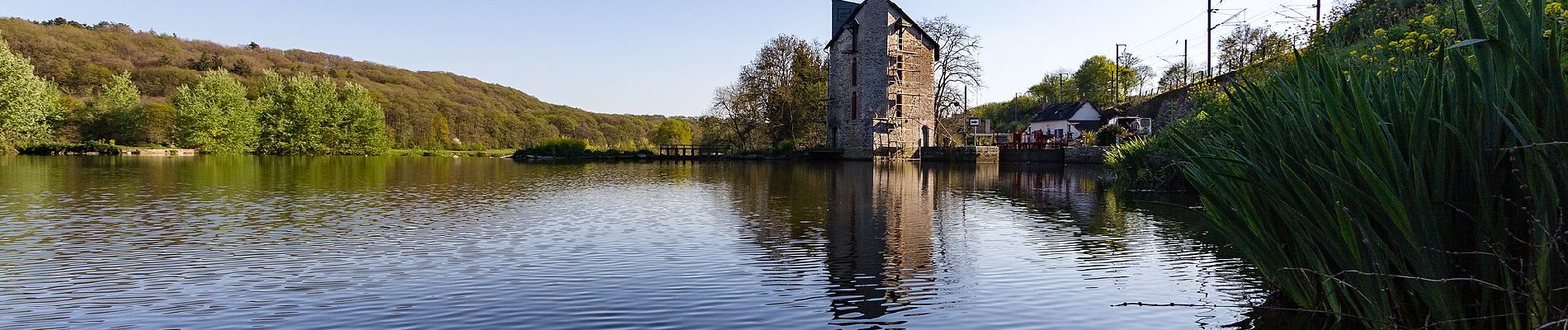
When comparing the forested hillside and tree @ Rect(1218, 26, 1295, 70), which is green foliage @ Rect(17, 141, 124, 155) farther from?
tree @ Rect(1218, 26, 1295, 70)

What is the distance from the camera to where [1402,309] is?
4.26 m

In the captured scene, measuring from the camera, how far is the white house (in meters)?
67.4

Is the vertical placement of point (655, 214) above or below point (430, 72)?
below

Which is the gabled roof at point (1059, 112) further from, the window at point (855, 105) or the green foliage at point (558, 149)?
the green foliage at point (558, 149)

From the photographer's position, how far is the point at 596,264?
8.55 meters

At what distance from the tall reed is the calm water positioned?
1.63 m

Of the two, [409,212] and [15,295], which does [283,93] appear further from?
[15,295]

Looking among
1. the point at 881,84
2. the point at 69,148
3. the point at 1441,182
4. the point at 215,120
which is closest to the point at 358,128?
the point at 215,120

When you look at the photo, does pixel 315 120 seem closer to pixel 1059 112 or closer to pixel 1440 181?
pixel 1059 112

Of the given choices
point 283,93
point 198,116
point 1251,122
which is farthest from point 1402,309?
point 283,93

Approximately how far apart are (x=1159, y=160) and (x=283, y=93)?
61367 millimetres

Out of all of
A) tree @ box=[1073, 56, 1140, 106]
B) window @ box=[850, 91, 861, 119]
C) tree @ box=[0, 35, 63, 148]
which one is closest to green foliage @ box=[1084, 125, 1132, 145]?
window @ box=[850, 91, 861, 119]

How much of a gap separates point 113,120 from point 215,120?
8.00 metres

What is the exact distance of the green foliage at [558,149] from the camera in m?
64.0
